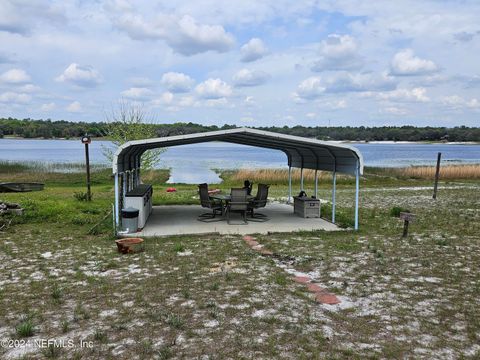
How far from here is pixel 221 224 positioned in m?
10.7

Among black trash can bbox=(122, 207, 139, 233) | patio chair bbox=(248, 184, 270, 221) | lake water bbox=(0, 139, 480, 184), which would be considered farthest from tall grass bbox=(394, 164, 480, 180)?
black trash can bbox=(122, 207, 139, 233)

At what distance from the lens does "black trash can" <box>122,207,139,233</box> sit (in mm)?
9227

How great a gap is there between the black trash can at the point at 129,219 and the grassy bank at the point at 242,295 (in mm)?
442

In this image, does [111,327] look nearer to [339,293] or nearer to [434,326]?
[339,293]

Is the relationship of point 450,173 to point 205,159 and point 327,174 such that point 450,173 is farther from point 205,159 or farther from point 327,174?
point 205,159

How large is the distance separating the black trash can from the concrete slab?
0.64 ft

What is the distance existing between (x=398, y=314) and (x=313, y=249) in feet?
10.7

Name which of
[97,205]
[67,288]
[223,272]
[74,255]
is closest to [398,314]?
[223,272]

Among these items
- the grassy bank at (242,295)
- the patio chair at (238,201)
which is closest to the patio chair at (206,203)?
the patio chair at (238,201)

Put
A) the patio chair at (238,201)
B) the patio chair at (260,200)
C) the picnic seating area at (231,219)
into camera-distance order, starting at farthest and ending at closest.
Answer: the patio chair at (260,200) < the patio chair at (238,201) < the picnic seating area at (231,219)

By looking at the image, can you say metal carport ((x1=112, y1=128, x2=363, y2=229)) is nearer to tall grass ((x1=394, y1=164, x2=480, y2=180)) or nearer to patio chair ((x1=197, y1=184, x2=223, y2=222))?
patio chair ((x1=197, y1=184, x2=223, y2=222))

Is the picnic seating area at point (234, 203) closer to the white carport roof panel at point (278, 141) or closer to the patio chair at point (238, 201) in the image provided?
the patio chair at point (238, 201)

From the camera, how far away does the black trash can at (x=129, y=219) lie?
363 inches

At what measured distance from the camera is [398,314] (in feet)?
15.3
